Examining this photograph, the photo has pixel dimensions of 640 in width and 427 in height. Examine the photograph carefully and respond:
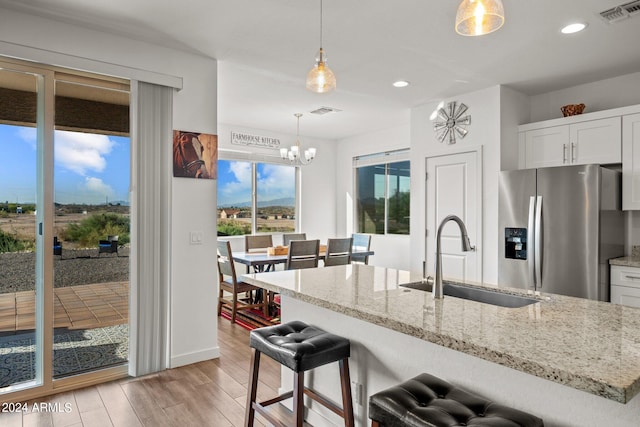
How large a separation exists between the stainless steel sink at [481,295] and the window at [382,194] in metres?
4.37

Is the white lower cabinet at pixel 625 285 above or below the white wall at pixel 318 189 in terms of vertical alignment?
below

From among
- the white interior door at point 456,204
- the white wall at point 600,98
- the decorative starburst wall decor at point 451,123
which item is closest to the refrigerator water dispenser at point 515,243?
the white interior door at point 456,204

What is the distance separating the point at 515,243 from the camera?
3926mm

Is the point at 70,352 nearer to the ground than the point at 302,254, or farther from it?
nearer to the ground

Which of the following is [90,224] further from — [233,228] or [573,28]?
[573,28]

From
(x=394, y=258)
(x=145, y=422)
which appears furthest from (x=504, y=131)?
(x=145, y=422)

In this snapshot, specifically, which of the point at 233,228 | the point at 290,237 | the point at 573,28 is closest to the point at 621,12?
the point at 573,28

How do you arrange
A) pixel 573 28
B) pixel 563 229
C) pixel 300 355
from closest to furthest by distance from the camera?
pixel 300 355
pixel 573 28
pixel 563 229

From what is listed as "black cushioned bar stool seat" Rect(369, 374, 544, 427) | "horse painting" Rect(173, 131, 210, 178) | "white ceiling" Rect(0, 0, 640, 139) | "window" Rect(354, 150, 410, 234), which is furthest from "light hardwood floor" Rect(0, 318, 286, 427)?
"window" Rect(354, 150, 410, 234)

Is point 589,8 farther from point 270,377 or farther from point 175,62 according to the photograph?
point 270,377

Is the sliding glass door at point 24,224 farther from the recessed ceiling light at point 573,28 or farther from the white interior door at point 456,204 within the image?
the recessed ceiling light at point 573,28

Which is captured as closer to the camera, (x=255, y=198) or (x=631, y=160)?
(x=631, y=160)

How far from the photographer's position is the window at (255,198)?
6.40 meters

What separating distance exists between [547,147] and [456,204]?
1082mm
